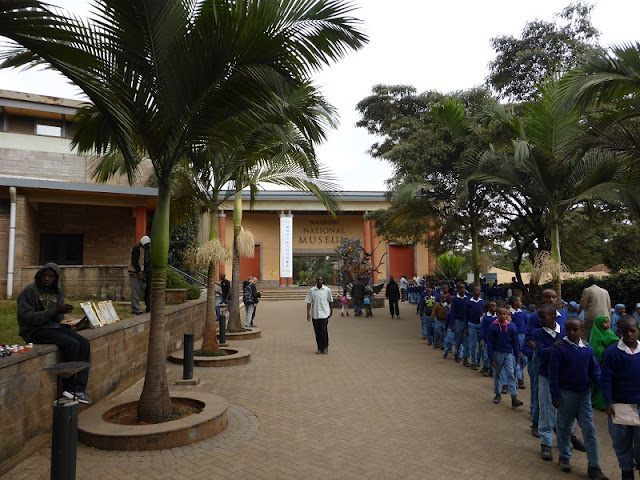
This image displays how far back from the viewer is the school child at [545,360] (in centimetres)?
461

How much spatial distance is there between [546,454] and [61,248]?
57.5ft

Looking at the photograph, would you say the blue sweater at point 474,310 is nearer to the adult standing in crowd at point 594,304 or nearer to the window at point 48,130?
the adult standing in crowd at point 594,304

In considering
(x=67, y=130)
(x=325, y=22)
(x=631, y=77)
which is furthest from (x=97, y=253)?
(x=631, y=77)

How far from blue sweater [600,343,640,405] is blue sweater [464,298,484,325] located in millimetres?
4689

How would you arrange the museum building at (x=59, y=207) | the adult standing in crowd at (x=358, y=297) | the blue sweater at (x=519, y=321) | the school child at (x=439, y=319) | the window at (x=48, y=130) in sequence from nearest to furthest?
the blue sweater at (x=519, y=321), the school child at (x=439, y=319), the museum building at (x=59, y=207), the window at (x=48, y=130), the adult standing in crowd at (x=358, y=297)

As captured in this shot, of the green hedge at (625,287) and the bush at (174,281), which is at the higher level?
the bush at (174,281)

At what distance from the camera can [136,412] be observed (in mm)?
5348

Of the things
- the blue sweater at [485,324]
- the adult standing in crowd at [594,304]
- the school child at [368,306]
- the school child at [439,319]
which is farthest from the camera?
the school child at [368,306]

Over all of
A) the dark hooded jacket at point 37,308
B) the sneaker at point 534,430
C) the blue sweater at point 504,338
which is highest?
the dark hooded jacket at point 37,308

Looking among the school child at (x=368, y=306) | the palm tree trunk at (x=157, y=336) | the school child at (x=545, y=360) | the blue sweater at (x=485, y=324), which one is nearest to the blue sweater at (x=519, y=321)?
the blue sweater at (x=485, y=324)

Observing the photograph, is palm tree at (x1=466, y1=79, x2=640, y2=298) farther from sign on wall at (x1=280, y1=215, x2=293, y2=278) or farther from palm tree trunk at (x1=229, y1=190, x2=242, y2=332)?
sign on wall at (x1=280, y1=215, x2=293, y2=278)

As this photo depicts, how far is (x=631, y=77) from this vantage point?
258 inches

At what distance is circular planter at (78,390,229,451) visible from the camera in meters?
4.51

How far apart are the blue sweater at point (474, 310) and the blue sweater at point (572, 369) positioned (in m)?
4.36
